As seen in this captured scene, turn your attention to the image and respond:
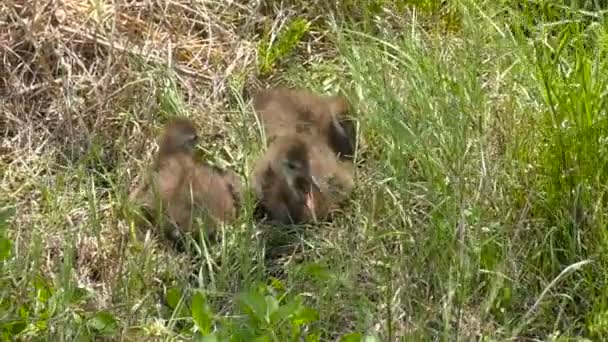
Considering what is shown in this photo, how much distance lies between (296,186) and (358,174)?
196 mm

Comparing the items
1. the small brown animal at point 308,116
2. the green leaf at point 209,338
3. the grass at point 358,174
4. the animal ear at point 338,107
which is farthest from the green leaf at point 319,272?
the animal ear at point 338,107

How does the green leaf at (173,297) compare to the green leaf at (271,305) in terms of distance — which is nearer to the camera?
the green leaf at (271,305)

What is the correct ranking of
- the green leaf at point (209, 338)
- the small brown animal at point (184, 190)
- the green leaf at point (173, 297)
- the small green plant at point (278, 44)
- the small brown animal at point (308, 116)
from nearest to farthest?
1. the green leaf at point (209, 338)
2. the green leaf at point (173, 297)
3. the small brown animal at point (184, 190)
4. the small brown animal at point (308, 116)
5. the small green plant at point (278, 44)

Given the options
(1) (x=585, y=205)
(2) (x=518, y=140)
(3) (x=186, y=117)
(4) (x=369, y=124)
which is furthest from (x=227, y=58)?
(1) (x=585, y=205)

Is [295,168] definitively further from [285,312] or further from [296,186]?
[285,312]

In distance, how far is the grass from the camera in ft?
10.1

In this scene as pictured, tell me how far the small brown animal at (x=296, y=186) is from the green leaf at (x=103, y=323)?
2.38 ft

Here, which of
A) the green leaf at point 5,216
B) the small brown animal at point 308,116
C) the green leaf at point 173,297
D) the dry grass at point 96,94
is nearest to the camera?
the green leaf at point 5,216

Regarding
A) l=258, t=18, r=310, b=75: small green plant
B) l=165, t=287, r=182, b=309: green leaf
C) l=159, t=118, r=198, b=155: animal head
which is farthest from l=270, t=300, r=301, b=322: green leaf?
l=258, t=18, r=310, b=75: small green plant

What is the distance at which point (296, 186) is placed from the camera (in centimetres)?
353

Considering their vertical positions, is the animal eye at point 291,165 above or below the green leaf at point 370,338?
above

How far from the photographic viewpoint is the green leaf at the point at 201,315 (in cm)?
287

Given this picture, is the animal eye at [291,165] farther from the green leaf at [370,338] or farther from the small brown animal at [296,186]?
the green leaf at [370,338]

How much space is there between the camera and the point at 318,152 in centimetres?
362
